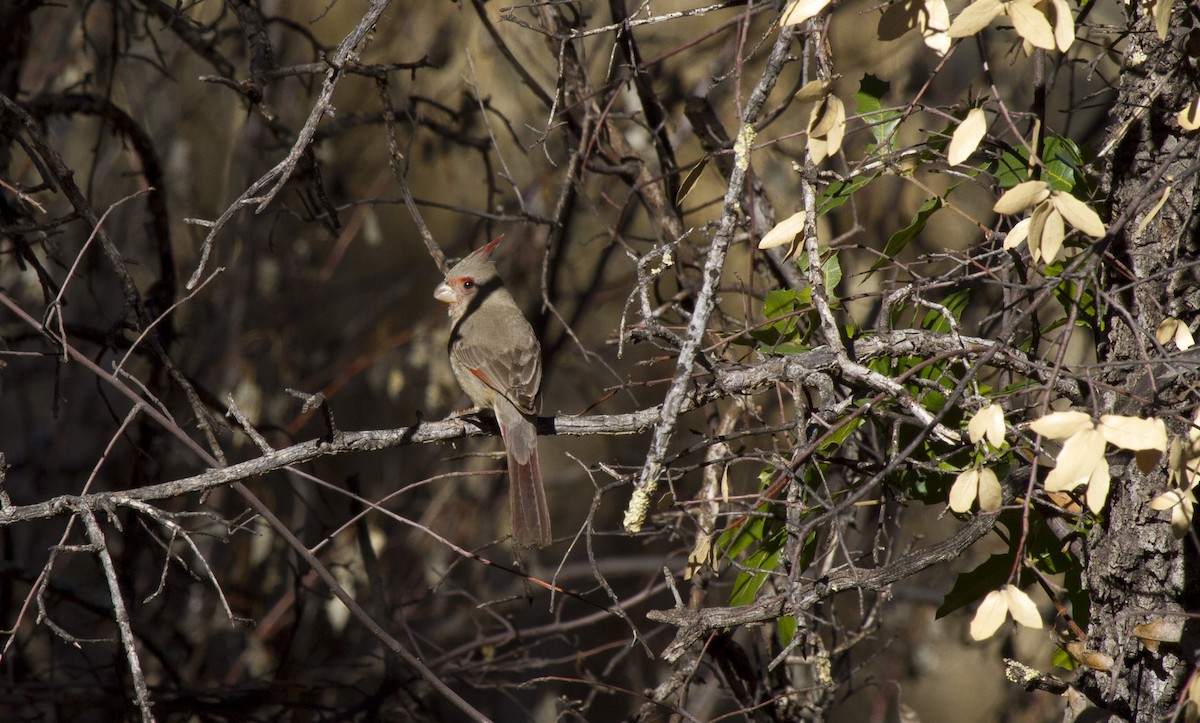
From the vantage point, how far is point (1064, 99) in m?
4.71

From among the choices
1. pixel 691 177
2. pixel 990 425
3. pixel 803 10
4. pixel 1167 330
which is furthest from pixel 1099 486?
pixel 691 177

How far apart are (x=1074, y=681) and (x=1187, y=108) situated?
4.31ft

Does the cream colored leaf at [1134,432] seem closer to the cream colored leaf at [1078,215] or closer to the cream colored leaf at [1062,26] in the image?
the cream colored leaf at [1078,215]

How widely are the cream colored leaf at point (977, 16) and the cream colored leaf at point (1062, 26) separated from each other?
0.11m

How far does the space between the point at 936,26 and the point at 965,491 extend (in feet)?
2.92

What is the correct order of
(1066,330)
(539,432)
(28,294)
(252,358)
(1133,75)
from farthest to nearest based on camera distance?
(252,358) < (28,294) < (539,432) < (1133,75) < (1066,330)

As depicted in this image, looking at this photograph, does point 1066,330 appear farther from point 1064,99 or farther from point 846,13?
point 846,13

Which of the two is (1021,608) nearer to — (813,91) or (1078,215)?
(1078,215)

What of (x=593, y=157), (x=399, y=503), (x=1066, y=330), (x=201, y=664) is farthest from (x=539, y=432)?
(x=399, y=503)

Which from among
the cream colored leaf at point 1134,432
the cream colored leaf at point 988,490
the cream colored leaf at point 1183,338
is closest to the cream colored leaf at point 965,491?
the cream colored leaf at point 988,490

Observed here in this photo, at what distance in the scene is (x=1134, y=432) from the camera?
170 centimetres

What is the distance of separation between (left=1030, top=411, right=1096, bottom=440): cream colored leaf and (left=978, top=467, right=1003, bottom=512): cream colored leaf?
232mm

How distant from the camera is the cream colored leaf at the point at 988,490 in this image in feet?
6.37

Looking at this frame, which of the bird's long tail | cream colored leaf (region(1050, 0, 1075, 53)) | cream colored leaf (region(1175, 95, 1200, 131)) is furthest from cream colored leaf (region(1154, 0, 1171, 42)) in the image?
the bird's long tail
